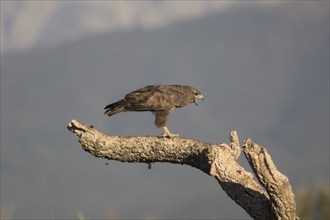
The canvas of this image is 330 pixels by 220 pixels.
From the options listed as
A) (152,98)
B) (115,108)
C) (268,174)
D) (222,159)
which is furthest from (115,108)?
(268,174)

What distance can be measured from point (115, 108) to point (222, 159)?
355 cm

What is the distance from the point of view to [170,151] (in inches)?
560

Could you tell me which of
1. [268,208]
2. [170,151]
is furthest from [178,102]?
[268,208]

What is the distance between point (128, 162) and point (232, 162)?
110 inches

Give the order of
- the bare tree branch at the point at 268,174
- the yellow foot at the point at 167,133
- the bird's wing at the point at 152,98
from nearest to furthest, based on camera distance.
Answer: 1. the bare tree branch at the point at 268,174
2. the yellow foot at the point at 167,133
3. the bird's wing at the point at 152,98

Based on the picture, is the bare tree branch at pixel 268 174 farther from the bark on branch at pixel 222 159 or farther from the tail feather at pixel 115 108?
the tail feather at pixel 115 108

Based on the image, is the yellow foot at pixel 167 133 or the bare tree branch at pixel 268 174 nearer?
the bare tree branch at pixel 268 174

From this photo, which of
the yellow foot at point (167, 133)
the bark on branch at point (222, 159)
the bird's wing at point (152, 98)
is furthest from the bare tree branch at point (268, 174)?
the bird's wing at point (152, 98)

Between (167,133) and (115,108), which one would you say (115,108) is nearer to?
(115,108)

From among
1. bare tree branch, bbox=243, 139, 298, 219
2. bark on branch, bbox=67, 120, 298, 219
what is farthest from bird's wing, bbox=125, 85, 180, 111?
bare tree branch, bbox=243, 139, 298, 219

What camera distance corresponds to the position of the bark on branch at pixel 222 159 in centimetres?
1204

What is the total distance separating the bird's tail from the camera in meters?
15.4

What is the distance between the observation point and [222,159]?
13.3m

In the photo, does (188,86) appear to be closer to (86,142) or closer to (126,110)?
(126,110)
